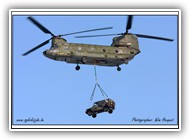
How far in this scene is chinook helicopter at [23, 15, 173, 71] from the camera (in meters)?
14.0

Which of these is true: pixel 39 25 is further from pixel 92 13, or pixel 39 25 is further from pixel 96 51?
pixel 96 51

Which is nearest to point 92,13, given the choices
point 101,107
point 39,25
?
point 39,25

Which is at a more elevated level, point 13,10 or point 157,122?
point 13,10

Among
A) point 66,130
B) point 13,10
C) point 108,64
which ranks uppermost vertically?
point 13,10

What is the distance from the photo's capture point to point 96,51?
46.9 feet

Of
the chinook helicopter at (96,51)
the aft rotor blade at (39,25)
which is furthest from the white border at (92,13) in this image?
the chinook helicopter at (96,51)

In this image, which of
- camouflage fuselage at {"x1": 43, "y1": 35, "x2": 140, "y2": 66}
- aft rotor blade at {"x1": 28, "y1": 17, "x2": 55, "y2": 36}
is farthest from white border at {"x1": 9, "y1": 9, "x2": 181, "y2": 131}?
camouflage fuselage at {"x1": 43, "y1": 35, "x2": 140, "y2": 66}

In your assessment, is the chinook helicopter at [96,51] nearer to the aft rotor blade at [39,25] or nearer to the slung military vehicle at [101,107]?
the aft rotor blade at [39,25]

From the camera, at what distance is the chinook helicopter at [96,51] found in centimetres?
1403

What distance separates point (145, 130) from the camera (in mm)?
13164

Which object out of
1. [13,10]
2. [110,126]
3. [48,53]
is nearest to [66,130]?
[110,126]

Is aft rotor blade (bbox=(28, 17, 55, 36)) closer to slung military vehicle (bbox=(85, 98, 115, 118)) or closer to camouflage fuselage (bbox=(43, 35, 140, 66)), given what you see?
camouflage fuselage (bbox=(43, 35, 140, 66))
